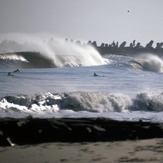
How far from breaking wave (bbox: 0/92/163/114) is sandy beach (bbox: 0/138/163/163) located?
7.34 m

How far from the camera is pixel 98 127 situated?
269 inches

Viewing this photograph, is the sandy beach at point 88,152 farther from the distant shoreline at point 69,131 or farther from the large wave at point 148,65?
the large wave at point 148,65

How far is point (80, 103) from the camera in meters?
15.5

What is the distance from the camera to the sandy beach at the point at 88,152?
5355mm

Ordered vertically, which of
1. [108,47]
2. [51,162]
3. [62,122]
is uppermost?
[108,47]

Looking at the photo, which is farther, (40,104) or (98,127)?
(40,104)

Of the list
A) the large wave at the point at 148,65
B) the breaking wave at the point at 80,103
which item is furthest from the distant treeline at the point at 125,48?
the breaking wave at the point at 80,103

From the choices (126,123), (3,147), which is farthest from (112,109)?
(3,147)

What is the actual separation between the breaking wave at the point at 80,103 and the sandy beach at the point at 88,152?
734cm

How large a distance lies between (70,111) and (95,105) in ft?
6.14

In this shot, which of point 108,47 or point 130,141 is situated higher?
point 108,47

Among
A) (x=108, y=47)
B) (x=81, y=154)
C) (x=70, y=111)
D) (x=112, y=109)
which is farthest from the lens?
(x=108, y=47)

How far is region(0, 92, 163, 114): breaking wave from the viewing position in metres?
14.3

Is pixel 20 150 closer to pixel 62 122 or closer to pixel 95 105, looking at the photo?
pixel 62 122
